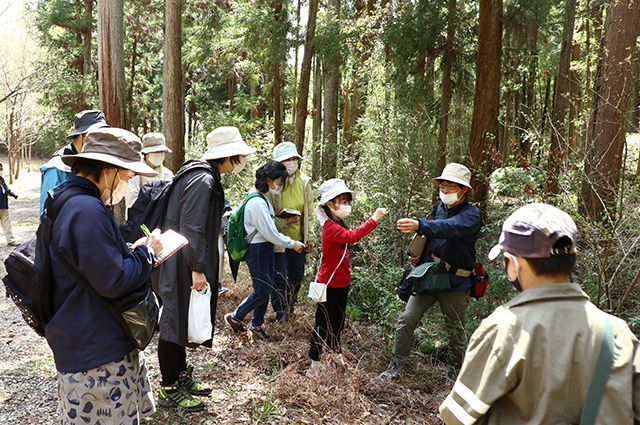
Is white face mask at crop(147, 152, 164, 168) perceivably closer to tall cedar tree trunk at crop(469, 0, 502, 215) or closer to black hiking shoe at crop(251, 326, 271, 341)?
black hiking shoe at crop(251, 326, 271, 341)

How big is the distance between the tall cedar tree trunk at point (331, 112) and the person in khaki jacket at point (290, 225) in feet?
17.3

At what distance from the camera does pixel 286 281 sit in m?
5.82

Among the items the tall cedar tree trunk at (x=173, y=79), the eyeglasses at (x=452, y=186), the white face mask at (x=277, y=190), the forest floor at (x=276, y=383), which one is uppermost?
the tall cedar tree trunk at (x=173, y=79)

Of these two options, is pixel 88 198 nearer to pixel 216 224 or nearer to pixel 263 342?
pixel 216 224

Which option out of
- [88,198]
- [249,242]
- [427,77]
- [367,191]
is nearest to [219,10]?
[427,77]

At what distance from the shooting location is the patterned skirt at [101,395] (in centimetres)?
241

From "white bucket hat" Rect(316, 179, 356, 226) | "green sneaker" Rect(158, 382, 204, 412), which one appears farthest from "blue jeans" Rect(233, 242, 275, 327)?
"green sneaker" Rect(158, 382, 204, 412)

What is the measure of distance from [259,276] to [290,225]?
92 centimetres

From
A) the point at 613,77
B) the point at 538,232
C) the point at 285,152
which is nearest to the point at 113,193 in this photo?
the point at 538,232

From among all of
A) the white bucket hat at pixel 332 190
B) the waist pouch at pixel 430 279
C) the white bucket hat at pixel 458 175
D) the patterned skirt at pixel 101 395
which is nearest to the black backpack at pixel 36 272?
the patterned skirt at pixel 101 395

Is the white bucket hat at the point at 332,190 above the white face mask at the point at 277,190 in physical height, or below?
above

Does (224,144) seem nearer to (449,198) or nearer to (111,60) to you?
(449,198)

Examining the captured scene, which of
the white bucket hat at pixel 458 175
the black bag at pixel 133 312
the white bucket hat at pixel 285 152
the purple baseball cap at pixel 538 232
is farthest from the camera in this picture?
the white bucket hat at pixel 285 152

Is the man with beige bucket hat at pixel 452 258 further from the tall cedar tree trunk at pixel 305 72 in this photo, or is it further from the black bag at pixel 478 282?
the tall cedar tree trunk at pixel 305 72
